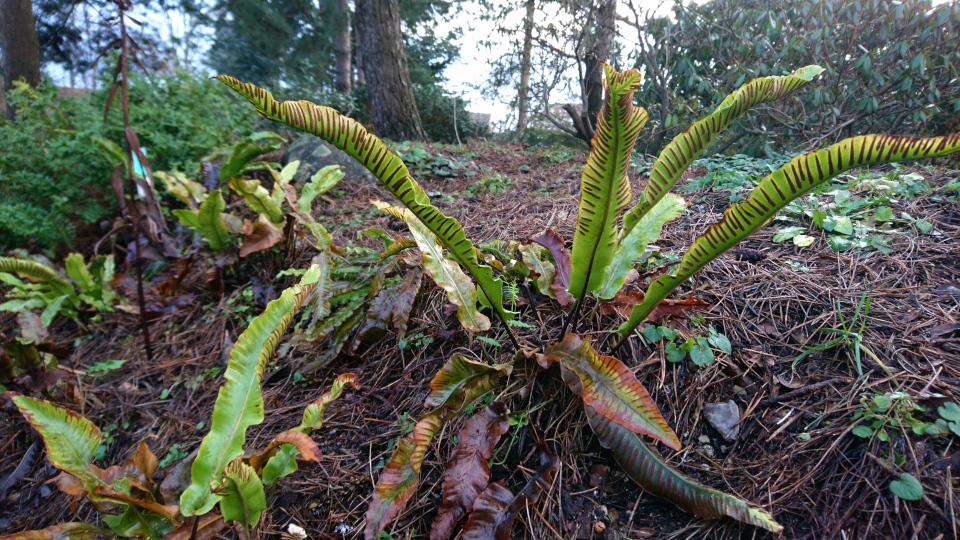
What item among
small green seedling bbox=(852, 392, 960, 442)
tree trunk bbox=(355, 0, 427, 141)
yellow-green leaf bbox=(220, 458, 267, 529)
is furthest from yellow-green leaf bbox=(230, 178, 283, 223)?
tree trunk bbox=(355, 0, 427, 141)

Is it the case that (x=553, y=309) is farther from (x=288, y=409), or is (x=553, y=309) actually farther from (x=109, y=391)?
(x=109, y=391)

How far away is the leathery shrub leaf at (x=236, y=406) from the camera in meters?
1.25

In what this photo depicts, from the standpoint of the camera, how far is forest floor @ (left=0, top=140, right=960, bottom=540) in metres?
1.15

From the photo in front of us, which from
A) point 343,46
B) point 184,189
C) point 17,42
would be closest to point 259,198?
point 184,189

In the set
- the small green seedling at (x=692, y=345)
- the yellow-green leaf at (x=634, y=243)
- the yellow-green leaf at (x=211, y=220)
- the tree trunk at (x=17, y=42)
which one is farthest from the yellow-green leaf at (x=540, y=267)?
the tree trunk at (x=17, y=42)

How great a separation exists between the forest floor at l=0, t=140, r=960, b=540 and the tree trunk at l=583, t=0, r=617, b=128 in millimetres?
3749

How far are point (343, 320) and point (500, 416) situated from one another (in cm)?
95

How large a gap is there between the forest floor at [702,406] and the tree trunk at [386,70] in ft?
15.4

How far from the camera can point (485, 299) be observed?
1.56 meters

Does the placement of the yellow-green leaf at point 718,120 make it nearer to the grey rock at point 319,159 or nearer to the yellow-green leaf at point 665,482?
the yellow-green leaf at point 665,482

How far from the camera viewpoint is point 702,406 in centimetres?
141

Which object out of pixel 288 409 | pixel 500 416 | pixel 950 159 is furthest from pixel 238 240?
pixel 950 159

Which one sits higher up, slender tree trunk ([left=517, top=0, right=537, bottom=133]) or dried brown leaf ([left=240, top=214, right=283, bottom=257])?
slender tree trunk ([left=517, top=0, right=537, bottom=133])

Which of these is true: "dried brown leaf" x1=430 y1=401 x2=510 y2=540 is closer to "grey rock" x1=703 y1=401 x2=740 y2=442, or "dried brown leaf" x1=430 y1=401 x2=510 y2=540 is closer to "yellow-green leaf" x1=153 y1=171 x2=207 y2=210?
"grey rock" x1=703 y1=401 x2=740 y2=442
